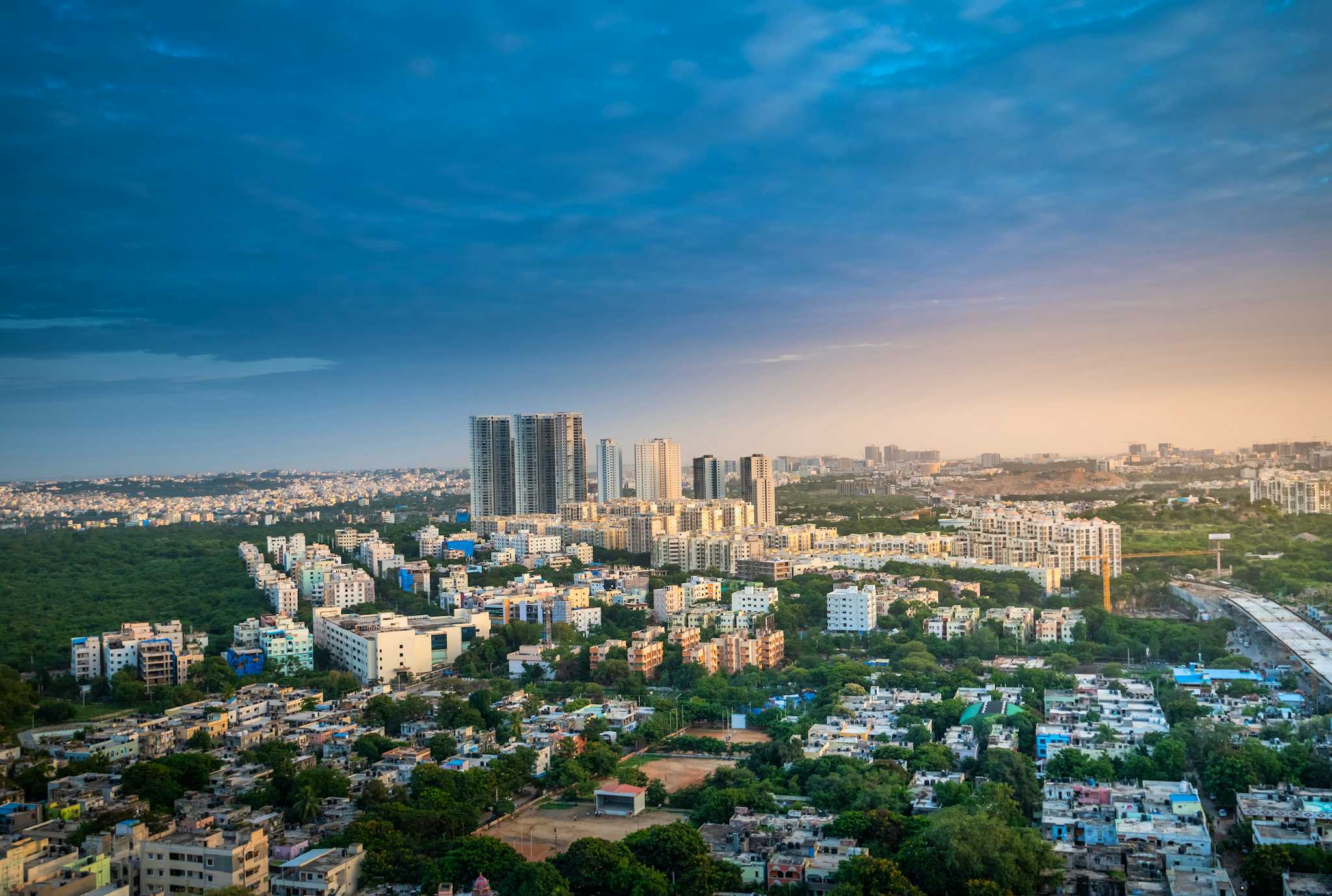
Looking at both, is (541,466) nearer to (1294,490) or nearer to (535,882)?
(1294,490)

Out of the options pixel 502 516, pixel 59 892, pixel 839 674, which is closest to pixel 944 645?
pixel 839 674

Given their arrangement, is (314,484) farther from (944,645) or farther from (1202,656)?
(1202,656)

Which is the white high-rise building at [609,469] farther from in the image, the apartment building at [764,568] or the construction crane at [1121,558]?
the construction crane at [1121,558]

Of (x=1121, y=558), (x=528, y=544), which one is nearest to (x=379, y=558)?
Result: (x=528, y=544)

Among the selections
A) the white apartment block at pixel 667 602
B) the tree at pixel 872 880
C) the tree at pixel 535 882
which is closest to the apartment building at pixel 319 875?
the tree at pixel 535 882

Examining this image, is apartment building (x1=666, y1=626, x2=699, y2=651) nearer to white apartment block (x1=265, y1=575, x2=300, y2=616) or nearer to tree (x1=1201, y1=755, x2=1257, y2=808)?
white apartment block (x1=265, y1=575, x2=300, y2=616)

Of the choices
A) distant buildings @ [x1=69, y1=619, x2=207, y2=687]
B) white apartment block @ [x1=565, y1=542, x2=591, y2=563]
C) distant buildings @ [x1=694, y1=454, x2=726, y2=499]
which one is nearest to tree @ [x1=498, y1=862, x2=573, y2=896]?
distant buildings @ [x1=69, y1=619, x2=207, y2=687]

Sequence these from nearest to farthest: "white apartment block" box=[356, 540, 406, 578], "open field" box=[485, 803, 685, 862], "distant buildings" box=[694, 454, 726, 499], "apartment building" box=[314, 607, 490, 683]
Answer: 1. "open field" box=[485, 803, 685, 862]
2. "apartment building" box=[314, 607, 490, 683]
3. "white apartment block" box=[356, 540, 406, 578]
4. "distant buildings" box=[694, 454, 726, 499]
